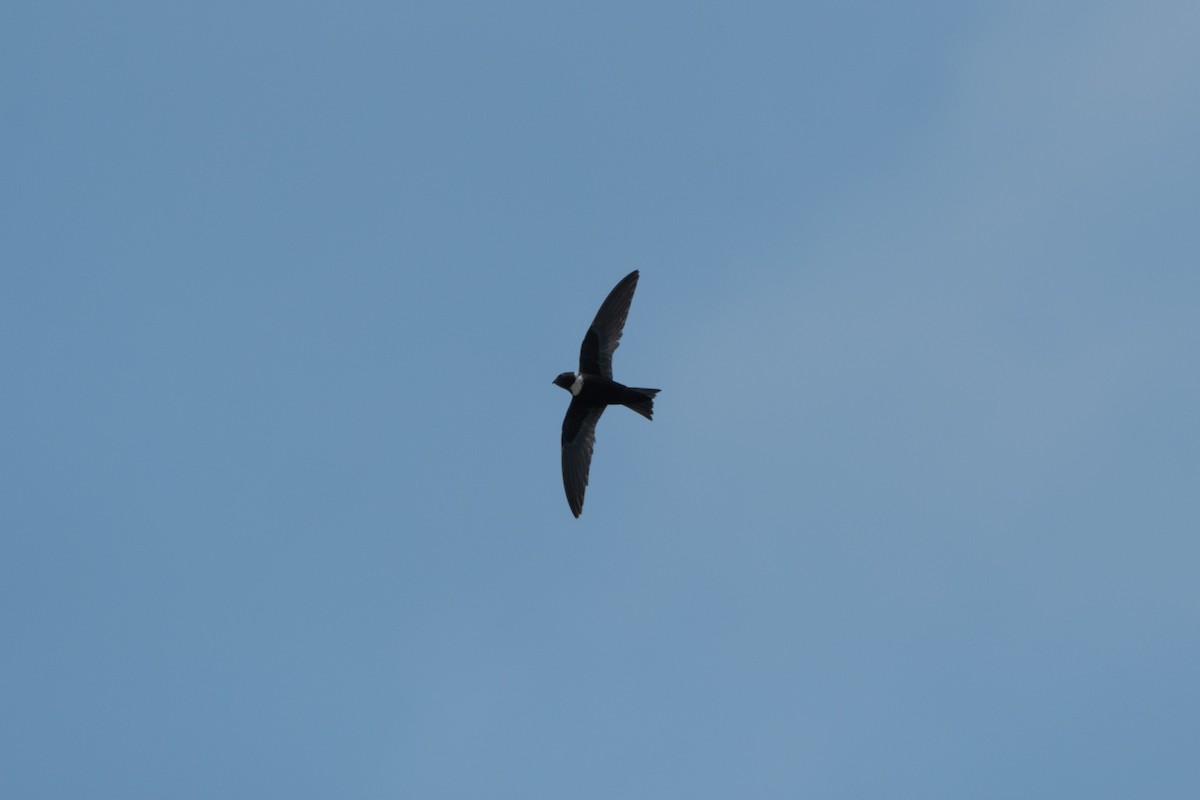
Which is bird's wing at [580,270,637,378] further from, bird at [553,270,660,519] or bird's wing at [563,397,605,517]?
bird's wing at [563,397,605,517]

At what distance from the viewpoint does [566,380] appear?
30.3m

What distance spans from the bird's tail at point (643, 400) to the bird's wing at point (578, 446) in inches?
62.9

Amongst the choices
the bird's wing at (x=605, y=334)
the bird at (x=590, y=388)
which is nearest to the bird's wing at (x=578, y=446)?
the bird at (x=590, y=388)

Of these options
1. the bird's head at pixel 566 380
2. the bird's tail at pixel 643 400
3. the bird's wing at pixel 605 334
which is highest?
the bird's wing at pixel 605 334

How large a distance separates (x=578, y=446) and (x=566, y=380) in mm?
1356

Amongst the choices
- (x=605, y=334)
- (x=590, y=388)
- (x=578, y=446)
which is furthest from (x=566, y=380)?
(x=578, y=446)

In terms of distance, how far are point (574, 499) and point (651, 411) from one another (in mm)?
2723

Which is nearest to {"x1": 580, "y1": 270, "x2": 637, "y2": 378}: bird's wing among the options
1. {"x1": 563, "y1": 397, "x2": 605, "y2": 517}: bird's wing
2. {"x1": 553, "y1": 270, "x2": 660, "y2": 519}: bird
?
{"x1": 553, "y1": 270, "x2": 660, "y2": 519}: bird

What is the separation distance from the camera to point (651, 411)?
28922 mm

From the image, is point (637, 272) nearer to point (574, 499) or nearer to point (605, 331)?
point (605, 331)

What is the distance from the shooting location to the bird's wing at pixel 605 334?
30234 millimetres

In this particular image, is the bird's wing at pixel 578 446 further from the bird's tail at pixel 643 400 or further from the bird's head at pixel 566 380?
the bird's tail at pixel 643 400

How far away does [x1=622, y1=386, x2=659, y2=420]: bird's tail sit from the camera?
28.8m

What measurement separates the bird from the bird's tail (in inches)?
18.7
